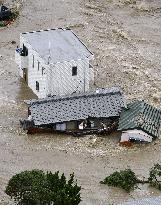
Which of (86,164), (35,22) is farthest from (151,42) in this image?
(86,164)

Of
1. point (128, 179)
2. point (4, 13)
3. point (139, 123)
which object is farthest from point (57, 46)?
point (4, 13)

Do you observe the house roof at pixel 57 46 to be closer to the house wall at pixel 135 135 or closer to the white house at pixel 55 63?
the white house at pixel 55 63

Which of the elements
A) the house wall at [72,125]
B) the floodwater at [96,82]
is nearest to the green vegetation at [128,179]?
the floodwater at [96,82]

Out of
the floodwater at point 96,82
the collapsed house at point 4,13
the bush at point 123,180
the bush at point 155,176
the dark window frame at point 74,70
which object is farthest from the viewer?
the collapsed house at point 4,13

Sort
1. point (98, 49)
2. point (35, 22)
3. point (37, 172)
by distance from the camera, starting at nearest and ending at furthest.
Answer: point (37, 172) < point (98, 49) < point (35, 22)

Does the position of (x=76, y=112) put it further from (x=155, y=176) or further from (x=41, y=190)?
(x=41, y=190)

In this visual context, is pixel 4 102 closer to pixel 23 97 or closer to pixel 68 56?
pixel 23 97
